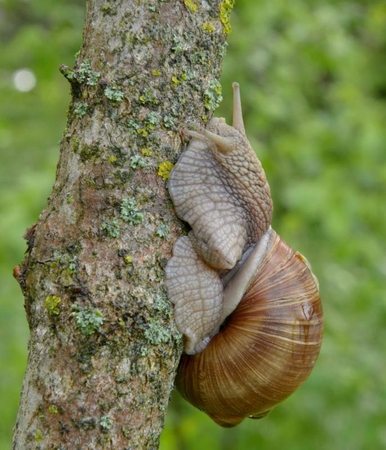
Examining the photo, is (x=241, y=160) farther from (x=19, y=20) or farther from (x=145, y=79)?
(x=19, y=20)

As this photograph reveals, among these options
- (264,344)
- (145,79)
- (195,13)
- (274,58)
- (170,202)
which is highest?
(274,58)

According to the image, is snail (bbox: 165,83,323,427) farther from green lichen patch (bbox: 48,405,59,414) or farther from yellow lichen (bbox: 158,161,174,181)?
green lichen patch (bbox: 48,405,59,414)

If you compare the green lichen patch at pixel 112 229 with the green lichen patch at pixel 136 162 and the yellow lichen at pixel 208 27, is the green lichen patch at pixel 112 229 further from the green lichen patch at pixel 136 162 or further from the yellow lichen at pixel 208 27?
the yellow lichen at pixel 208 27

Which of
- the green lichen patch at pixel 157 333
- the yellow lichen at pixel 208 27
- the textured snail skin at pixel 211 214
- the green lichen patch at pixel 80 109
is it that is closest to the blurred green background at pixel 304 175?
the textured snail skin at pixel 211 214

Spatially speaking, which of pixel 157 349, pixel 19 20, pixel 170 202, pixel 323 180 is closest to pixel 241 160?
pixel 170 202

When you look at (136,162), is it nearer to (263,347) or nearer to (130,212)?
(130,212)
